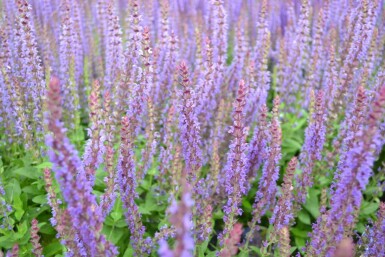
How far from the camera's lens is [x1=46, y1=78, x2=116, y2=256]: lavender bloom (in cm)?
228

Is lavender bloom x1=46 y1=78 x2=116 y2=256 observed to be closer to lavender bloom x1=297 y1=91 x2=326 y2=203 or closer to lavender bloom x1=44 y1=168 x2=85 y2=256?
lavender bloom x1=44 y1=168 x2=85 y2=256

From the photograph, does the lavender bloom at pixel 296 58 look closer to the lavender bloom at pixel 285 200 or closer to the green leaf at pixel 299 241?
the green leaf at pixel 299 241

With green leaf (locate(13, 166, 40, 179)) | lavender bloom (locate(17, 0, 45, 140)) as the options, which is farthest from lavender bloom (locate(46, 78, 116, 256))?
lavender bloom (locate(17, 0, 45, 140))

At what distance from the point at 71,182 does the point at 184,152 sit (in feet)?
5.51

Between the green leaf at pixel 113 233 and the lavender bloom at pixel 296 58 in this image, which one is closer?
the green leaf at pixel 113 233

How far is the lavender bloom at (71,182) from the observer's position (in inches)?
89.6

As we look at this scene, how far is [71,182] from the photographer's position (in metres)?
2.50

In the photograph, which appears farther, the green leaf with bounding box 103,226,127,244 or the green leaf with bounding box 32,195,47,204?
the green leaf with bounding box 32,195,47,204

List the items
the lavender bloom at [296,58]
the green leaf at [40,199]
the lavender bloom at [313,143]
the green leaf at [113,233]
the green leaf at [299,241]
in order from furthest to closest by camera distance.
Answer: the lavender bloom at [296,58] → the green leaf at [299,241] → the green leaf at [40,199] → the lavender bloom at [313,143] → the green leaf at [113,233]

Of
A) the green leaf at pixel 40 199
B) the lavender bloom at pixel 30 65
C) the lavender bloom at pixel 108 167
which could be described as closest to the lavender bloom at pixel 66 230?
the lavender bloom at pixel 108 167

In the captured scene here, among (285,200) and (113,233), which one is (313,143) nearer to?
(285,200)

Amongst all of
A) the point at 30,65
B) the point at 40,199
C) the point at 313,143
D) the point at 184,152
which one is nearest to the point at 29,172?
the point at 40,199

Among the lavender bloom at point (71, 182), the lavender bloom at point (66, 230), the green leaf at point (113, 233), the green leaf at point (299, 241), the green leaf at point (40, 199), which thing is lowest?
the green leaf at point (299, 241)

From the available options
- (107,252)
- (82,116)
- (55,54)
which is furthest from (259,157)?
(55,54)
